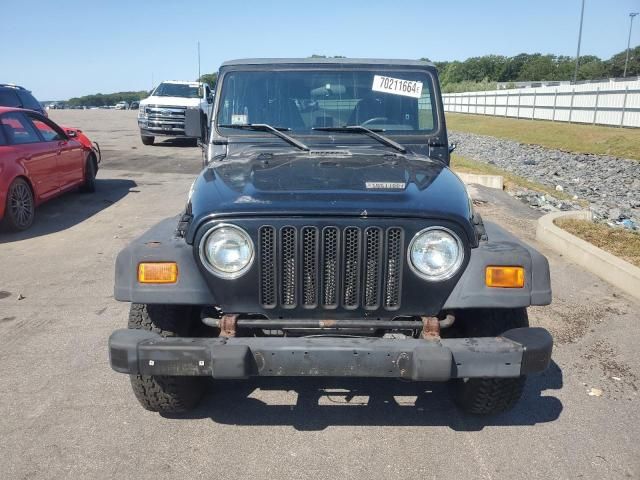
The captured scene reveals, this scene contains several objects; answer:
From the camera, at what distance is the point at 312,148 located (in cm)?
415

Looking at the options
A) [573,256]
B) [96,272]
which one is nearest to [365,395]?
[96,272]

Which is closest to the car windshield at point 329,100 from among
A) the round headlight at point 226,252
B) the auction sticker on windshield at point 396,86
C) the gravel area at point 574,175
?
the auction sticker on windshield at point 396,86

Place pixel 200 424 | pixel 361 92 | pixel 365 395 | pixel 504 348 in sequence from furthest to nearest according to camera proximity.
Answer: pixel 361 92
pixel 365 395
pixel 200 424
pixel 504 348

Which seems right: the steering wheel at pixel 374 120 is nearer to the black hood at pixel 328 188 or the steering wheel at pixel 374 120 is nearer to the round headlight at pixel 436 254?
the black hood at pixel 328 188

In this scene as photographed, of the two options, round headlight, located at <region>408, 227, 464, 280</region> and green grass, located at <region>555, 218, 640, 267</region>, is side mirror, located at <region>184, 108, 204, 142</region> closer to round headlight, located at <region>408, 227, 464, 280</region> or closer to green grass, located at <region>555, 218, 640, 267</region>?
round headlight, located at <region>408, 227, 464, 280</region>

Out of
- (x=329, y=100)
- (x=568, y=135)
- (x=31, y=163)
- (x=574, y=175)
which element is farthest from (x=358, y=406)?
(x=568, y=135)

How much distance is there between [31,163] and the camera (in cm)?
828

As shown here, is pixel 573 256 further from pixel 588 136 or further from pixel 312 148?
pixel 588 136

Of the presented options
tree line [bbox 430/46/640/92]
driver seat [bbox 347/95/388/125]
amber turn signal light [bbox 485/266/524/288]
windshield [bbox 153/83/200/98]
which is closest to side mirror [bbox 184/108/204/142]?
driver seat [bbox 347/95/388/125]

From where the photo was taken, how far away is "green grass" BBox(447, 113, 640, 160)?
74.5 feet

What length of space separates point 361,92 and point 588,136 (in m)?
24.7

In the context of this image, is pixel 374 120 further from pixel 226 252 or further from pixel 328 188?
pixel 226 252

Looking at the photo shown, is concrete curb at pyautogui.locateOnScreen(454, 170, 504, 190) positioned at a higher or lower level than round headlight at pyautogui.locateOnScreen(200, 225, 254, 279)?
lower

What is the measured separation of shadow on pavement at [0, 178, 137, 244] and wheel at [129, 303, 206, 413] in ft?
17.4
